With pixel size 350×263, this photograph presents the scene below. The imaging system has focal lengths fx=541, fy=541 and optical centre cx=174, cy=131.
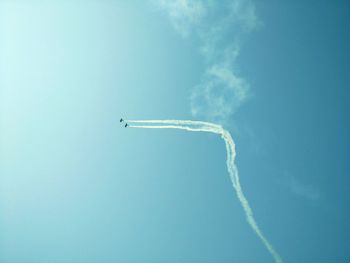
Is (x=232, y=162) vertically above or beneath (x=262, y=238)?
above

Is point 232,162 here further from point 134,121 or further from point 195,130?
point 134,121

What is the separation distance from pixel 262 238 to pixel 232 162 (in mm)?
12911

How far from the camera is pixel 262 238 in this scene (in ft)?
274

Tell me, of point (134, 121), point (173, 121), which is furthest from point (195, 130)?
point (134, 121)

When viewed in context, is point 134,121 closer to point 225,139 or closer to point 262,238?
point 225,139

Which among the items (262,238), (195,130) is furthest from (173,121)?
(262,238)

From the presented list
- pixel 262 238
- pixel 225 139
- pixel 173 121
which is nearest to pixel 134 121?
pixel 173 121

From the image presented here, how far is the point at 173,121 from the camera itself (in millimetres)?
84250

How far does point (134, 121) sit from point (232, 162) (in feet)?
55.3

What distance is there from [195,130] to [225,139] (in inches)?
189

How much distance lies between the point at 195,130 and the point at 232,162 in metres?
7.54

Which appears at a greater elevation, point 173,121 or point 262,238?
point 173,121

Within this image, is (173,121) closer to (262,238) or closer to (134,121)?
(134,121)

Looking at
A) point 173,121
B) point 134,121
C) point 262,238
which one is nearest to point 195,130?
point 173,121
